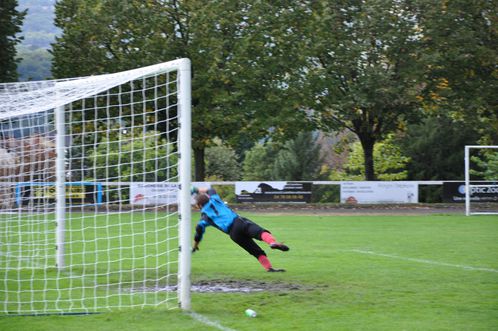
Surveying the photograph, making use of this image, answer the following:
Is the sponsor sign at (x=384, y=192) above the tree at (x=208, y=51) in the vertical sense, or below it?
below

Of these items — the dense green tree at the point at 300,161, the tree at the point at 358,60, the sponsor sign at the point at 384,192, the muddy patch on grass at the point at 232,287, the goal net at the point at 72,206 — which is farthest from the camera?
the dense green tree at the point at 300,161

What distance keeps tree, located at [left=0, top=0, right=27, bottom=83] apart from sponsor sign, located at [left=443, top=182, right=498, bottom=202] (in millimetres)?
22789

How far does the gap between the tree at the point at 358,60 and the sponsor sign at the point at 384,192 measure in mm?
4480

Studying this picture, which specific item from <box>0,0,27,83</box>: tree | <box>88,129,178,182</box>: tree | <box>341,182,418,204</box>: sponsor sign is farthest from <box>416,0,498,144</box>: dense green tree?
<box>0,0,27,83</box>: tree

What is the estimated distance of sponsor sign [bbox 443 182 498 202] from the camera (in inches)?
1405

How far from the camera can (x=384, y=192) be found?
38031mm

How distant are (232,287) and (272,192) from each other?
25.6 meters

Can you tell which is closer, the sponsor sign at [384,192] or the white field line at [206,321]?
the white field line at [206,321]

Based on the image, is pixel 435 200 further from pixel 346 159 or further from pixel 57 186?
pixel 57 186

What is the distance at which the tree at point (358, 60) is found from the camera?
1588 inches

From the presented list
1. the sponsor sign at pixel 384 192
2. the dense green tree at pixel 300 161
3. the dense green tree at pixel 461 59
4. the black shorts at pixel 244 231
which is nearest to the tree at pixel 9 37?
the sponsor sign at pixel 384 192

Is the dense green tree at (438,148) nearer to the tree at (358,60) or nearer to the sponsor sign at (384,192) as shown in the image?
the tree at (358,60)

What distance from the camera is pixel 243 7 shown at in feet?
135

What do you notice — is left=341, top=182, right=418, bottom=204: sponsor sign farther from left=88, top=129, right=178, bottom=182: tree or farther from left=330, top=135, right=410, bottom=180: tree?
left=330, top=135, right=410, bottom=180: tree
